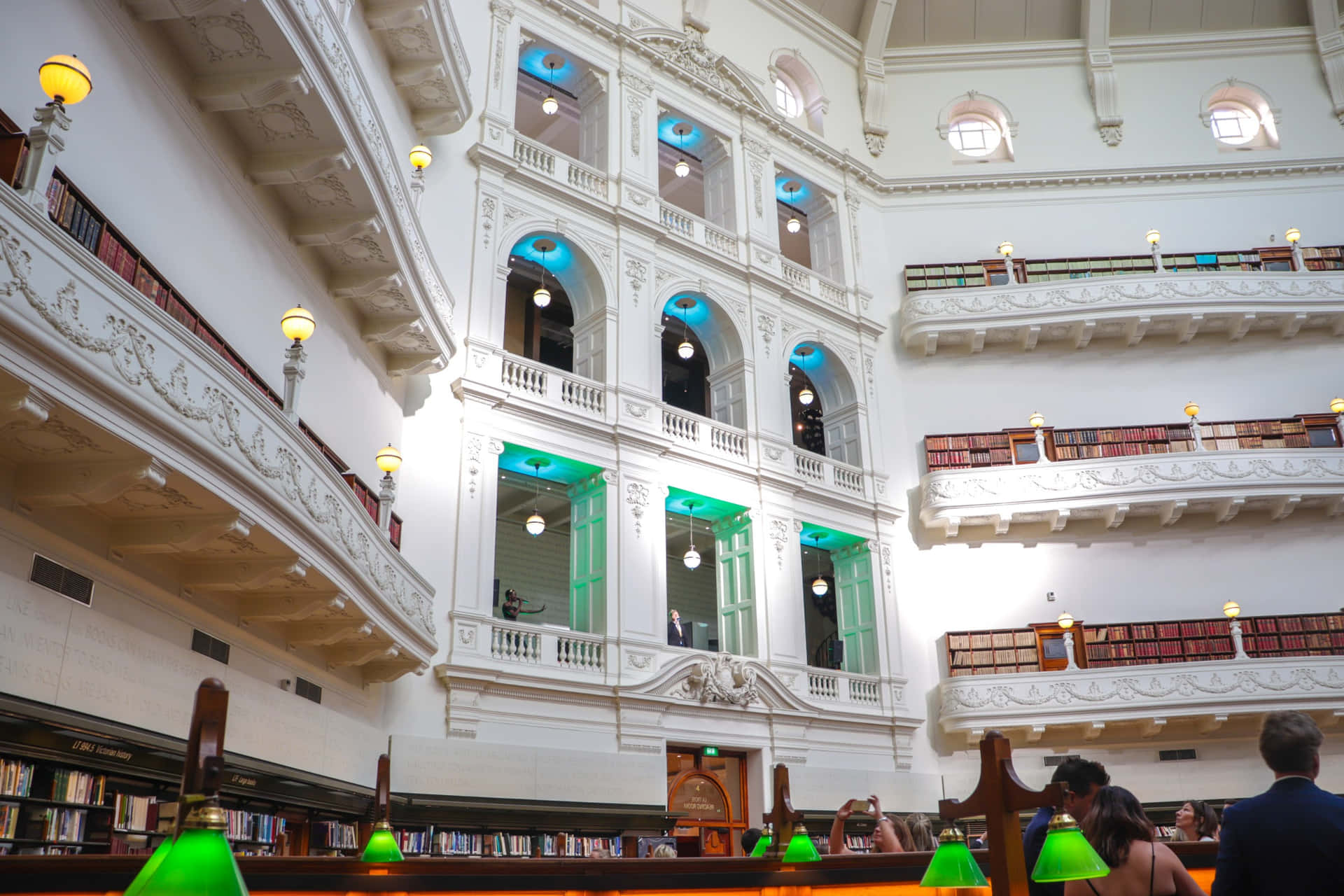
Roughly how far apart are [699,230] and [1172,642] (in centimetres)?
1137

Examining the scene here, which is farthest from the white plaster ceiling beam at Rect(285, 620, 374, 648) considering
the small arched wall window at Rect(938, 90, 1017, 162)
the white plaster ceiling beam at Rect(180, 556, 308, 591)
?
the small arched wall window at Rect(938, 90, 1017, 162)

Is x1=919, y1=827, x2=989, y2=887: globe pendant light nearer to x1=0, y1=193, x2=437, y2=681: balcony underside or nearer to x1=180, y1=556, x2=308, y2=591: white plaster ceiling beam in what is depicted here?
x1=0, y1=193, x2=437, y2=681: balcony underside

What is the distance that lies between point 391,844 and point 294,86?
6.32 metres

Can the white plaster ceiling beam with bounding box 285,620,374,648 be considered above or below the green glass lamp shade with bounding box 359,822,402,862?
above

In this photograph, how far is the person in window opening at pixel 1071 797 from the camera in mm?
4160

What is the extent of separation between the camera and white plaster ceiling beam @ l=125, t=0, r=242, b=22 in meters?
7.81

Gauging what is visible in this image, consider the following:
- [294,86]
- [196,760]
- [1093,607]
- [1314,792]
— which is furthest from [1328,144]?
[196,760]

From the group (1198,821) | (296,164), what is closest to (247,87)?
(296,164)

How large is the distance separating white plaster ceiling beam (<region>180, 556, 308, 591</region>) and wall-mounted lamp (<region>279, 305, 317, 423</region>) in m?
1.17

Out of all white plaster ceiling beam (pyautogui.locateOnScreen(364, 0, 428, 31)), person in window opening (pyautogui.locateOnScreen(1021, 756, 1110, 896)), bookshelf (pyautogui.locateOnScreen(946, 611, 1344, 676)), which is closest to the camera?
person in window opening (pyautogui.locateOnScreen(1021, 756, 1110, 896))

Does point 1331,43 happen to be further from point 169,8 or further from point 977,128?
point 169,8

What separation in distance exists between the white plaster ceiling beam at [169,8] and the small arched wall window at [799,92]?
1579cm

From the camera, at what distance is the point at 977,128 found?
24125mm

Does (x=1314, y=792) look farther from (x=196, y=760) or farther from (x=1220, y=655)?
(x=1220, y=655)
